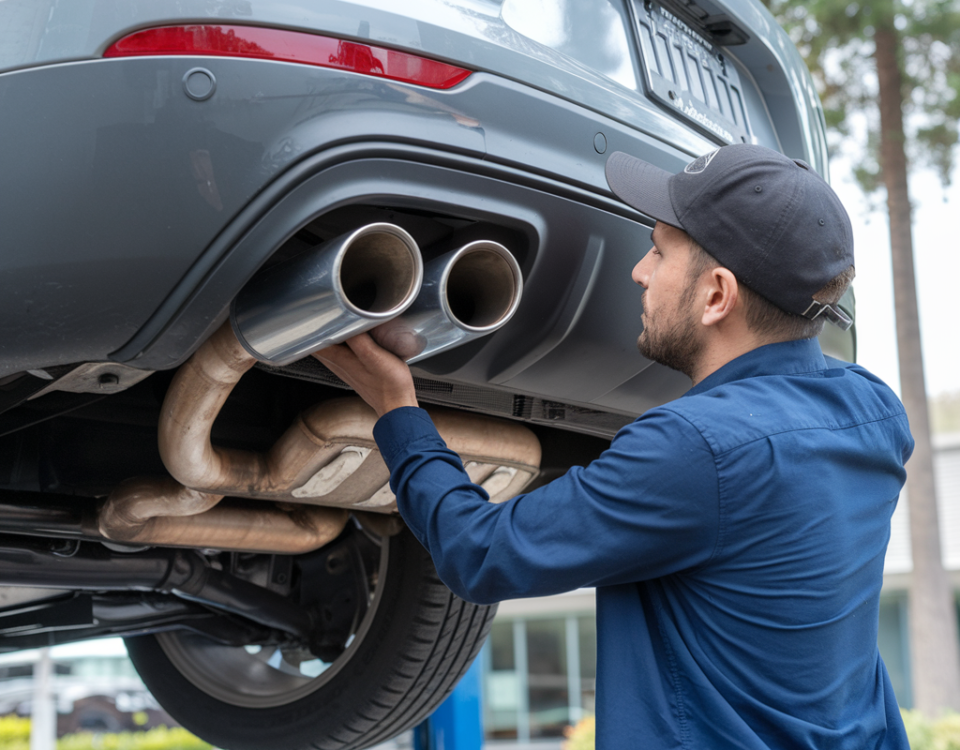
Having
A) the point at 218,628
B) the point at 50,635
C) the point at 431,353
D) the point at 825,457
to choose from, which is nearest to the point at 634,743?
the point at 825,457

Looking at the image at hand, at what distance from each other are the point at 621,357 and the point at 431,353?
1.02 ft

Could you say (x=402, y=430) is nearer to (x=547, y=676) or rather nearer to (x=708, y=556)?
(x=708, y=556)

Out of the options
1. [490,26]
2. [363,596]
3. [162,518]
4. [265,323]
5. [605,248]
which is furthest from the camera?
[363,596]

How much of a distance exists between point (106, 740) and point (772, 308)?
465 inches

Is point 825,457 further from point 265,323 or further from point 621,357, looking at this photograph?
point 265,323

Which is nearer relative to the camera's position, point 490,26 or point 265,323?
point 265,323

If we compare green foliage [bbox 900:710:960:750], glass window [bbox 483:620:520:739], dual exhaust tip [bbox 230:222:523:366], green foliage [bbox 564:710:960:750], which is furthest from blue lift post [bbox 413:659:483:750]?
glass window [bbox 483:620:520:739]

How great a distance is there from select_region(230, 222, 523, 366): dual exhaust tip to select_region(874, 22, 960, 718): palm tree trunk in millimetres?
9067

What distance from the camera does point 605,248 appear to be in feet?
4.22

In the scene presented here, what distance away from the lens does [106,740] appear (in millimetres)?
11195

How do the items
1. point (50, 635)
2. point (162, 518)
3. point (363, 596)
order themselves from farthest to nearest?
point (50, 635) < point (363, 596) < point (162, 518)

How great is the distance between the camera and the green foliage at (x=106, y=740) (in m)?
10.9

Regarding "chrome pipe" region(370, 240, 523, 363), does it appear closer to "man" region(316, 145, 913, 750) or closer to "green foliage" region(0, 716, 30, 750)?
"man" region(316, 145, 913, 750)

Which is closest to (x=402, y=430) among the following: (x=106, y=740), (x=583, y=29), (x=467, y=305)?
(x=467, y=305)
